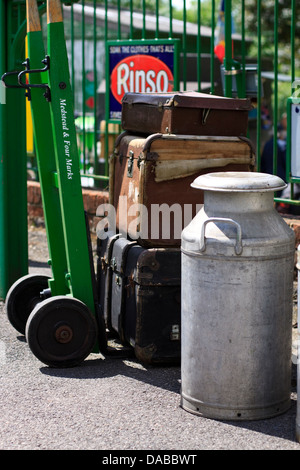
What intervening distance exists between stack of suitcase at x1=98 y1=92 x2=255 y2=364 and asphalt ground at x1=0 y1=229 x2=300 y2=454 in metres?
0.24

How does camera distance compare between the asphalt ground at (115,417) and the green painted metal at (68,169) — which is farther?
the green painted metal at (68,169)

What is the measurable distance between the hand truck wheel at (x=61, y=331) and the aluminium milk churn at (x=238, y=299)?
91 cm

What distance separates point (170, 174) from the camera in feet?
15.7

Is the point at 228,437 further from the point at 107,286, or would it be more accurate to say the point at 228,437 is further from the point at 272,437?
the point at 107,286

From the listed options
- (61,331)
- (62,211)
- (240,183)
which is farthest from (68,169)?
(240,183)

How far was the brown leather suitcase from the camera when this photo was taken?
15.6 ft

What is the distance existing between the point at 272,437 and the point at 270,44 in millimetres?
31142

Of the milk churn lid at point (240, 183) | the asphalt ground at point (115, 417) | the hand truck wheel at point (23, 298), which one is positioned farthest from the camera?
the hand truck wheel at point (23, 298)

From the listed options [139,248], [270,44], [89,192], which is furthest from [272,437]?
[270,44]

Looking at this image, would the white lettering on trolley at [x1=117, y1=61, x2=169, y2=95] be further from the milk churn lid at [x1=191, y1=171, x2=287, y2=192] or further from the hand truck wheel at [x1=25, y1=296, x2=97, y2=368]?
the milk churn lid at [x1=191, y1=171, x2=287, y2=192]

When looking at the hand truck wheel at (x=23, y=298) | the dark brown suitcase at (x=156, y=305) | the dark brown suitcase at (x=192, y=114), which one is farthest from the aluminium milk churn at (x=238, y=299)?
the hand truck wheel at (x=23, y=298)

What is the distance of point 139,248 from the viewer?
4.84 metres

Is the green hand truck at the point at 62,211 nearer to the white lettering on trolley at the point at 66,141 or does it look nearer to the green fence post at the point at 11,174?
the white lettering on trolley at the point at 66,141

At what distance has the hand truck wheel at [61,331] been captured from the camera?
4.67 meters
